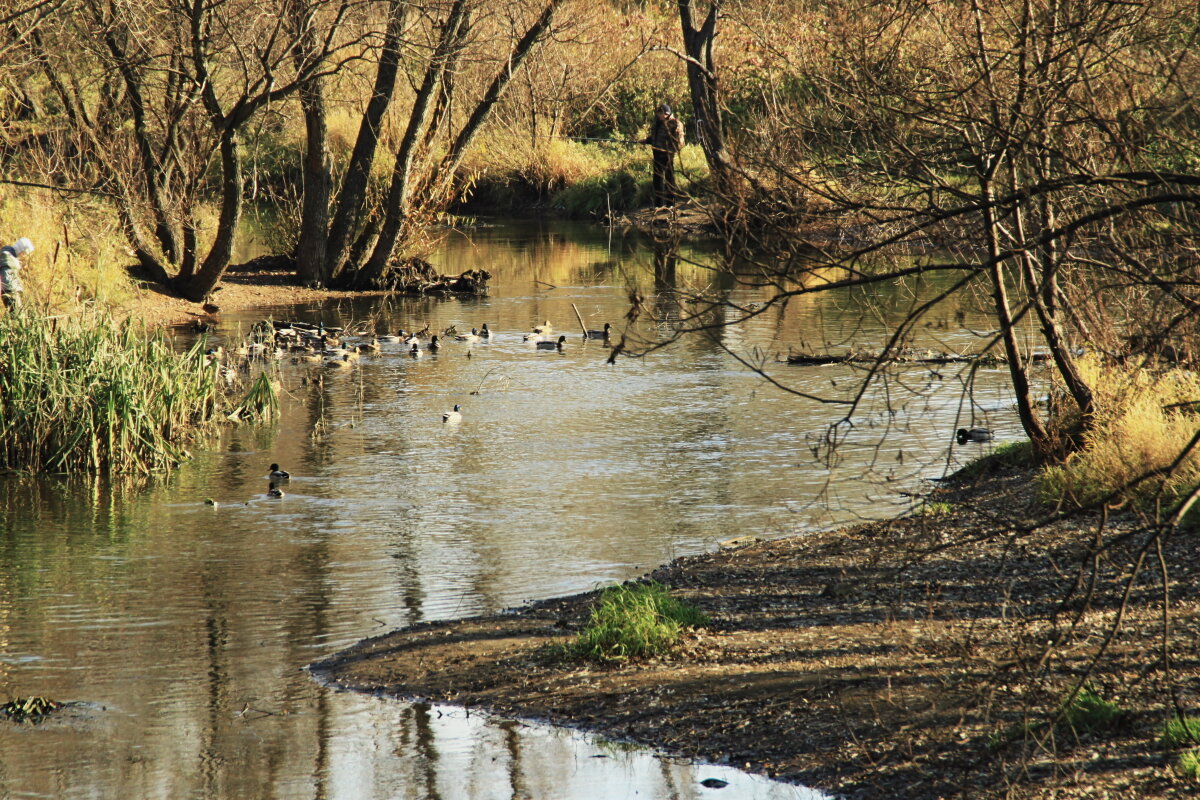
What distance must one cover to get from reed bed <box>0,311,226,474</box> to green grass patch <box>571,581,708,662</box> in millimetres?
6034

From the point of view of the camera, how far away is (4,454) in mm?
11641

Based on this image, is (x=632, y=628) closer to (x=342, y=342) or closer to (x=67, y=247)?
(x=342, y=342)

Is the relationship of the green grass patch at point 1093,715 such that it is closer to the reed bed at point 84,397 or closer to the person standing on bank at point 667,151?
the person standing on bank at point 667,151

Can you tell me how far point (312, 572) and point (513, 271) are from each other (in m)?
17.9

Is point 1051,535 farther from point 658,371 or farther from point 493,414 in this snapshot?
point 658,371

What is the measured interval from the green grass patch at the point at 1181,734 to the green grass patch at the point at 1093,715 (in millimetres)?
219


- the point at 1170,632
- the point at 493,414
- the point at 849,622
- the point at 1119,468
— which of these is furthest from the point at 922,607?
the point at 493,414

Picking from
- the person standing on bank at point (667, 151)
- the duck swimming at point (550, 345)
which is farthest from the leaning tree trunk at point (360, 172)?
the duck swimming at point (550, 345)

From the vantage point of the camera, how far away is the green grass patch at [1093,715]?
17.8 ft

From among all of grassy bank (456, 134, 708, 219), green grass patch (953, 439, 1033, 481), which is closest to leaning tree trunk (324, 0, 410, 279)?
grassy bank (456, 134, 708, 219)

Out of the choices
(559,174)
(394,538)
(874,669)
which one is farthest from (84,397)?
(559,174)

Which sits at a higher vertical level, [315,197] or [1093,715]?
[315,197]

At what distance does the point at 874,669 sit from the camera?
6.28 metres

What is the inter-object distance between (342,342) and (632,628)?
12.3 metres
